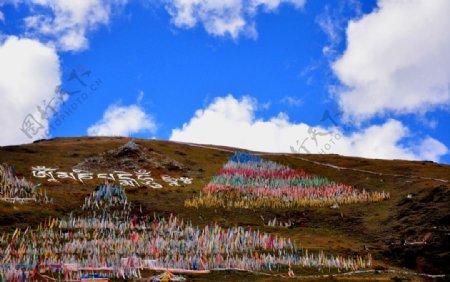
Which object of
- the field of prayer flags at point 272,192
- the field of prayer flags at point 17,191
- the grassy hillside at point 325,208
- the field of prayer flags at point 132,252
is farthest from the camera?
the field of prayer flags at point 272,192

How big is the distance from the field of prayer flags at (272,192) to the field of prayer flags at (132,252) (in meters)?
6.17

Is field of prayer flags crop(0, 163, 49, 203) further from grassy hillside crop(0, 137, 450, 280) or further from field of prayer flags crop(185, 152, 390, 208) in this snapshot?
field of prayer flags crop(185, 152, 390, 208)

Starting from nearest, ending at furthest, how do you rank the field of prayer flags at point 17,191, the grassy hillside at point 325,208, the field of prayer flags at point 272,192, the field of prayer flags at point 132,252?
the field of prayer flags at point 132,252 → the grassy hillside at point 325,208 → the field of prayer flags at point 17,191 → the field of prayer flags at point 272,192

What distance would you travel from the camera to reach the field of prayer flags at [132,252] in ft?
44.7

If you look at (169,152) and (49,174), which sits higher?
(169,152)

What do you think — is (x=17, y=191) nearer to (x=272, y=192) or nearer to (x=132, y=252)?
(x=132, y=252)

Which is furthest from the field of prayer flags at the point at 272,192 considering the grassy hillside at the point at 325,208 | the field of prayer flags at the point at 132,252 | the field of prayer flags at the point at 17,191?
the field of prayer flags at the point at 17,191

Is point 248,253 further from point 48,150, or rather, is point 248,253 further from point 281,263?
point 48,150

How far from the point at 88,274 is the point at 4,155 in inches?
1169

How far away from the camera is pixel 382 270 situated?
1537 centimetres

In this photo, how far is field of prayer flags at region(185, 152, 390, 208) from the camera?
94.0ft

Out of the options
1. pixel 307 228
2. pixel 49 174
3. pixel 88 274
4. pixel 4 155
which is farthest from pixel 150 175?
pixel 88 274

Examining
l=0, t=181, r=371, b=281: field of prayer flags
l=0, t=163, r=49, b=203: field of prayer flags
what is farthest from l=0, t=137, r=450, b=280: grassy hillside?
l=0, t=181, r=371, b=281: field of prayer flags

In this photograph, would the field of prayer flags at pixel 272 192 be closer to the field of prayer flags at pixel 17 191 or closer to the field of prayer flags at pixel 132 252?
the field of prayer flags at pixel 132 252
